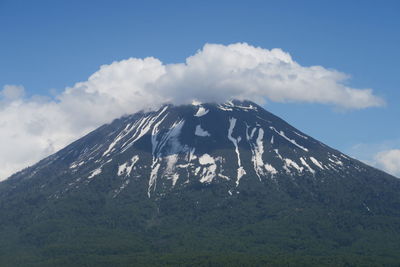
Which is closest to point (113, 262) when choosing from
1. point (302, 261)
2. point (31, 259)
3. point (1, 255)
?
point (31, 259)

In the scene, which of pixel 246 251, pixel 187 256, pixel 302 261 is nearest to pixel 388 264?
pixel 302 261

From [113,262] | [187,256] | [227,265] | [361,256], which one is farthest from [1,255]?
[361,256]

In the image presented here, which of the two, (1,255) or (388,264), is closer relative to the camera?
(388,264)

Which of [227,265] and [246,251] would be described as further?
[246,251]

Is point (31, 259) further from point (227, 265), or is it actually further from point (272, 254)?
point (272, 254)

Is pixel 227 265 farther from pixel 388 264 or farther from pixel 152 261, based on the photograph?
pixel 388 264

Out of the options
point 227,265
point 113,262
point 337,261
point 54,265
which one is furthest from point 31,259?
point 337,261

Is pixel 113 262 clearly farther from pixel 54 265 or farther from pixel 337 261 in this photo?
pixel 337 261

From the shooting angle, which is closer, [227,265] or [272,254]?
[227,265]
